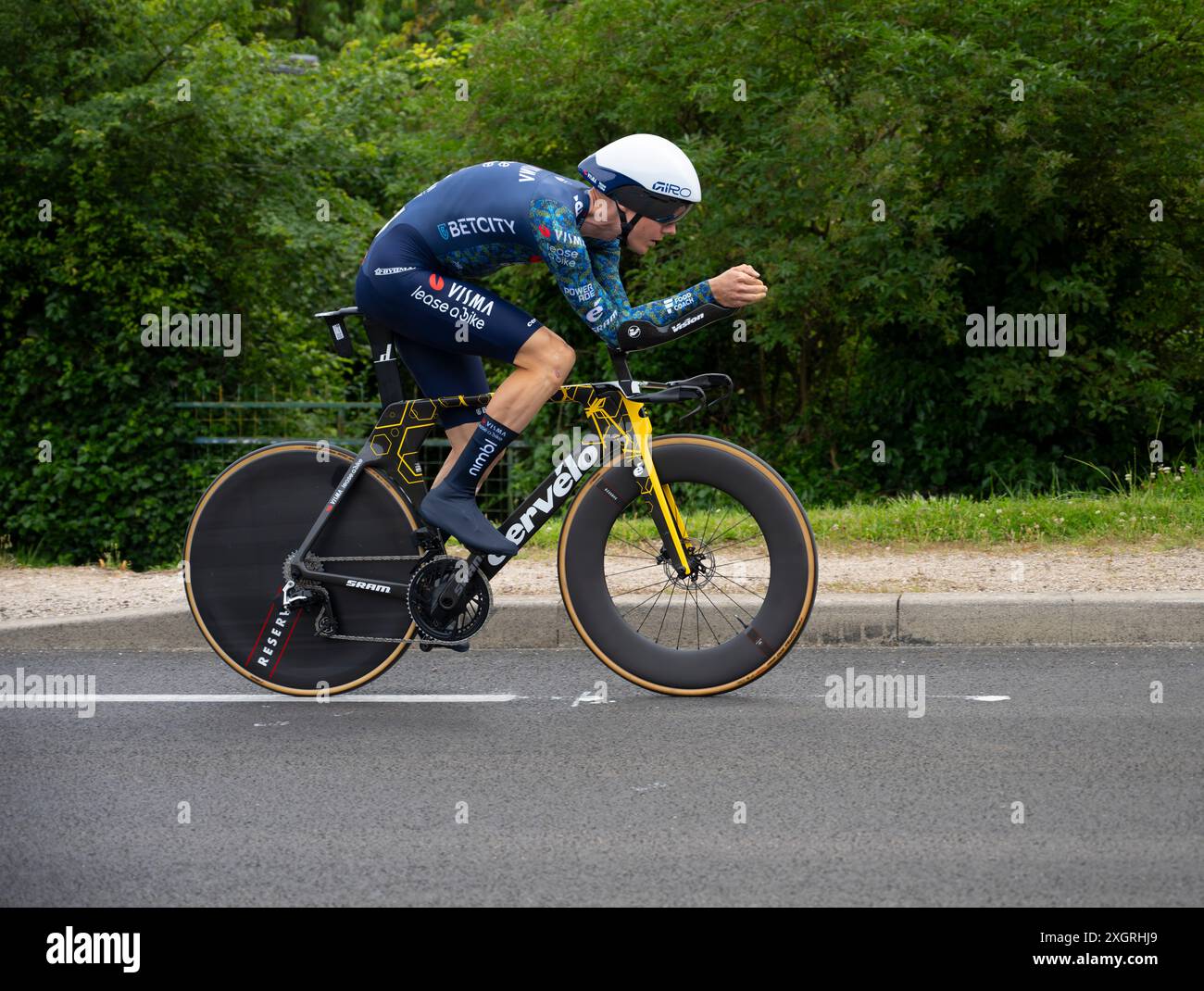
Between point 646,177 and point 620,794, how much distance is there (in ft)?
6.63

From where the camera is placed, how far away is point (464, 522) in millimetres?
5363

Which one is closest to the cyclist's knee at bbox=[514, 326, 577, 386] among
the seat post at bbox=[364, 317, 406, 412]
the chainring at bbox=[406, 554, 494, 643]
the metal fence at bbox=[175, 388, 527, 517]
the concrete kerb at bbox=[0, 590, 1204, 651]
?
the seat post at bbox=[364, 317, 406, 412]

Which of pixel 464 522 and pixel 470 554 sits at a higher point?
pixel 464 522

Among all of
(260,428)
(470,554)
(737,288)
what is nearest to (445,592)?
(470,554)

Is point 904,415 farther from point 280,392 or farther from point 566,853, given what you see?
point 566,853

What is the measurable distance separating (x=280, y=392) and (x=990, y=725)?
9081 millimetres

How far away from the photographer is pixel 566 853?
12.8ft

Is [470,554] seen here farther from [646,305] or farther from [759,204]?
[759,204]

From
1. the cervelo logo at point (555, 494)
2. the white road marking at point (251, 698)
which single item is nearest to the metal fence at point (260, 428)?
→ the white road marking at point (251, 698)

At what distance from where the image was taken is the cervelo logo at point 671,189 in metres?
5.18

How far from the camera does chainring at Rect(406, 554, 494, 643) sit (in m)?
5.37
